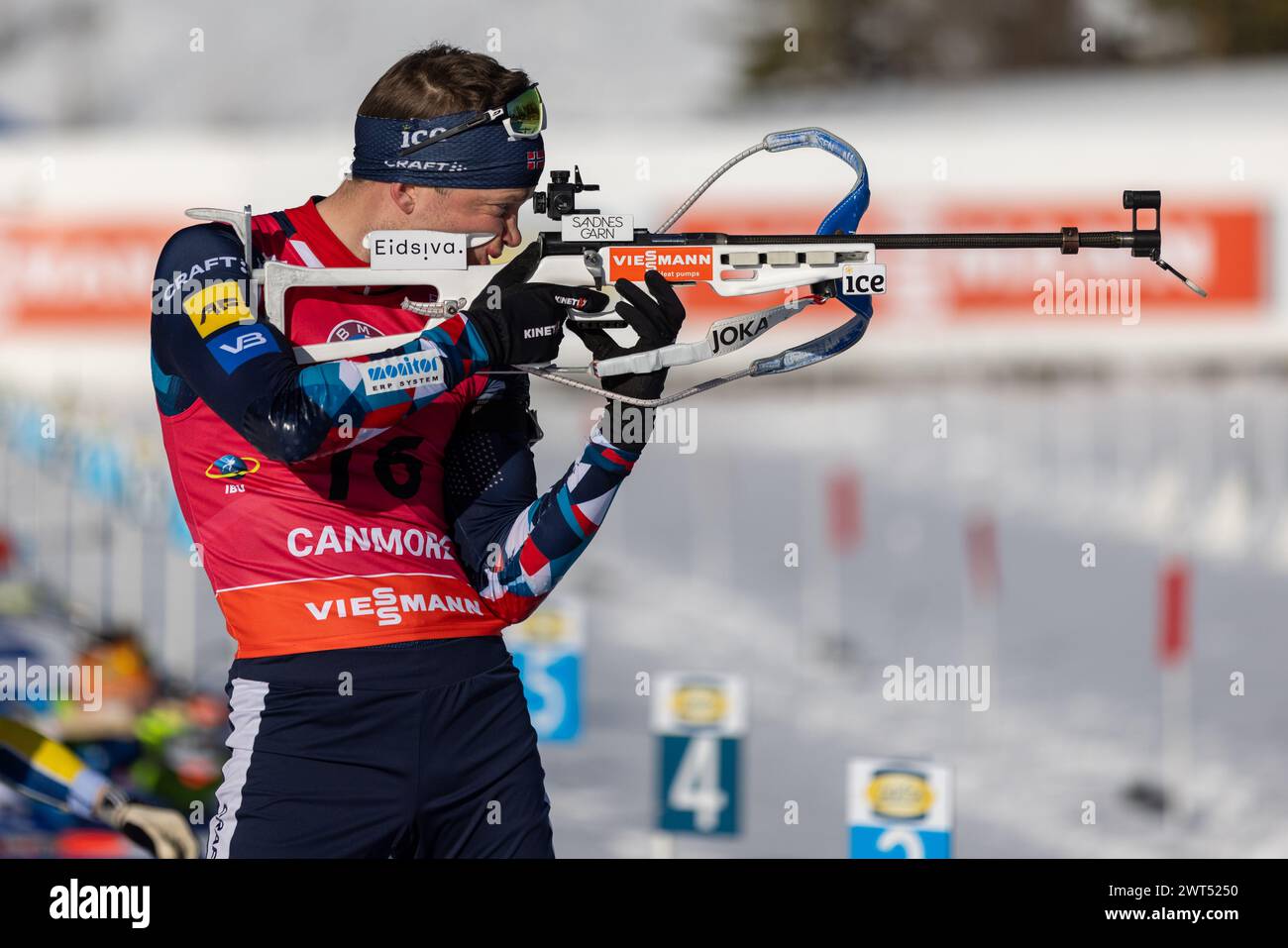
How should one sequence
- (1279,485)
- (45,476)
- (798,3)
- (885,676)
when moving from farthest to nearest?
(798,3) < (45,476) < (1279,485) < (885,676)

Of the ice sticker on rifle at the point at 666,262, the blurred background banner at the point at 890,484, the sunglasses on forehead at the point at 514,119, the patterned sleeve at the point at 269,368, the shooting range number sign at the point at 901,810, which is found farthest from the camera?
the blurred background banner at the point at 890,484

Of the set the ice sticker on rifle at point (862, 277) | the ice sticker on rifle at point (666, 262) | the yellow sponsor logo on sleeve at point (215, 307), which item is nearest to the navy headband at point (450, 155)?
the ice sticker on rifle at point (666, 262)

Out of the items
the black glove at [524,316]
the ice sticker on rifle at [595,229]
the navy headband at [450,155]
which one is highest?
the navy headband at [450,155]

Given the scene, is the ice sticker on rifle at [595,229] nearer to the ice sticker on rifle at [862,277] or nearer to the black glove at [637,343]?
the black glove at [637,343]

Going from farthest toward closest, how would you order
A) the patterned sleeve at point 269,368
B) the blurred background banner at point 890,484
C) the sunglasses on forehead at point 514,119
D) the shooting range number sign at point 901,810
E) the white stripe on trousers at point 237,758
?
1. the blurred background banner at point 890,484
2. the shooting range number sign at point 901,810
3. the sunglasses on forehead at point 514,119
4. the white stripe on trousers at point 237,758
5. the patterned sleeve at point 269,368

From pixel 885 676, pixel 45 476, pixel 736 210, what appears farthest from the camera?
pixel 45 476

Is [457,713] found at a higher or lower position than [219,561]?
lower

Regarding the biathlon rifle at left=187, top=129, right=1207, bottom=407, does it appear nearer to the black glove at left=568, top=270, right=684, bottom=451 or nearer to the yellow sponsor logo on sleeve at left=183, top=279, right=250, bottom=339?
the black glove at left=568, top=270, right=684, bottom=451

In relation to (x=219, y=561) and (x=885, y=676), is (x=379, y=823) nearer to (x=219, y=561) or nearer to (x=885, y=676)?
(x=219, y=561)

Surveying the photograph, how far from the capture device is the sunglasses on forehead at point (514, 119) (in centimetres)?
279

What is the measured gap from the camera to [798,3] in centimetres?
4834

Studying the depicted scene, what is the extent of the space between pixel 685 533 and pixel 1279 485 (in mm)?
5094

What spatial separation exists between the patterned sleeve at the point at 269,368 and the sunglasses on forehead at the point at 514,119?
0.30 m
